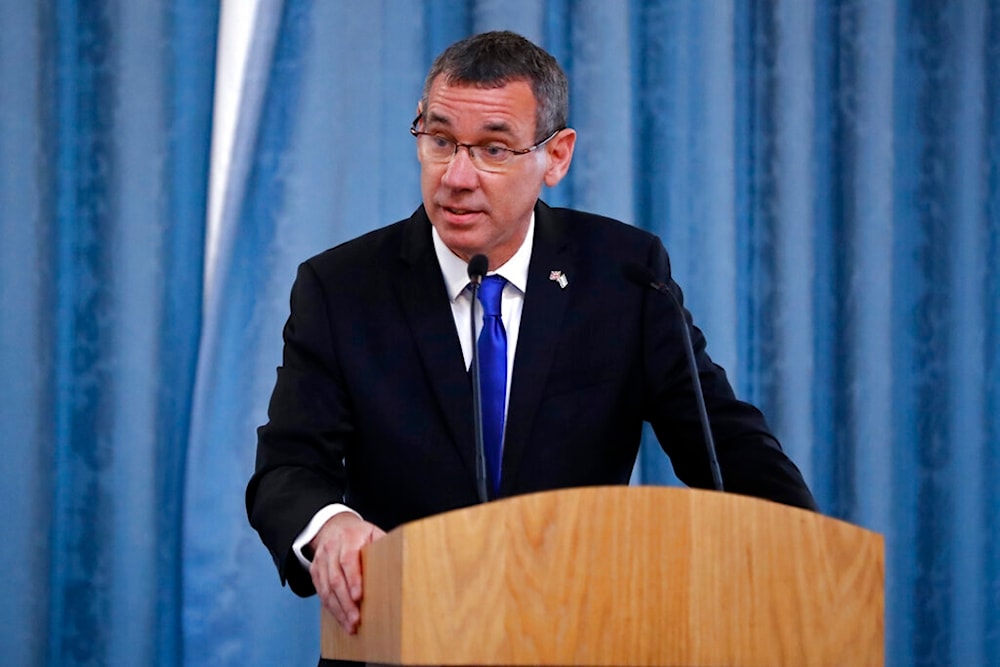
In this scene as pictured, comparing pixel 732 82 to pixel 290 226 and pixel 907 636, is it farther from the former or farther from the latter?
pixel 907 636

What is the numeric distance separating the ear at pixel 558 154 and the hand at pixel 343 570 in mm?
963

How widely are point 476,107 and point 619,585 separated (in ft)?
3.62

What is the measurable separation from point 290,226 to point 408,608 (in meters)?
2.08

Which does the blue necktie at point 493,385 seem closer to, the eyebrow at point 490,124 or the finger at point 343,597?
the eyebrow at point 490,124

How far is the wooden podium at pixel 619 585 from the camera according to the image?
53.1 inches

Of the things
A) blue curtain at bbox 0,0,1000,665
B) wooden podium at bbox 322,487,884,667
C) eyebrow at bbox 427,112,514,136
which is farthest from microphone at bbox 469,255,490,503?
blue curtain at bbox 0,0,1000,665

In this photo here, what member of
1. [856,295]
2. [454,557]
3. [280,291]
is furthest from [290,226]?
[454,557]

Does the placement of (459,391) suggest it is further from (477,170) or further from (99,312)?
(99,312)

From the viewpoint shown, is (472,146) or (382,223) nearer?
(472,146)

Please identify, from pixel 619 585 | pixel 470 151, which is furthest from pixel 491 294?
pixel 619 585

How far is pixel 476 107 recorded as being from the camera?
2244 millimetres

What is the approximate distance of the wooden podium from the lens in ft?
4.43

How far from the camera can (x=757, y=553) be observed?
148cm

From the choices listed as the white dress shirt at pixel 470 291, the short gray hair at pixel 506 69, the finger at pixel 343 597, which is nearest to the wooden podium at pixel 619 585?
the finger at pixel 343 597
